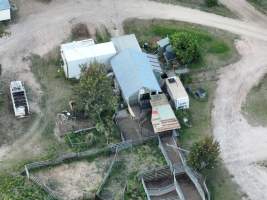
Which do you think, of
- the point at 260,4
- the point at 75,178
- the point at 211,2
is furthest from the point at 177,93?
the point at 260,4

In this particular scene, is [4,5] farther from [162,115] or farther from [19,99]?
[162,115]

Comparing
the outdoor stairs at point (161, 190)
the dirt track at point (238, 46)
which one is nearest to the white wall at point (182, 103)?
the dirt track at point (238, 46)

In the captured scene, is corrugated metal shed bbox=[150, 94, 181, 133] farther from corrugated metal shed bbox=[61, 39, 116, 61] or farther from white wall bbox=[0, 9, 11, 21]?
white wall bbox=[0, 9, 11, 21]

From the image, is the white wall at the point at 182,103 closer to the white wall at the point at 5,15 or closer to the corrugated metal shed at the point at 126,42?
the corrugated metal shed at the point at 126,42

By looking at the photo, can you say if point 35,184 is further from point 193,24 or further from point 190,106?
point 193,24

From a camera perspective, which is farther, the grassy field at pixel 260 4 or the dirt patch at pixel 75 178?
the grassy field at pixel 260 4
